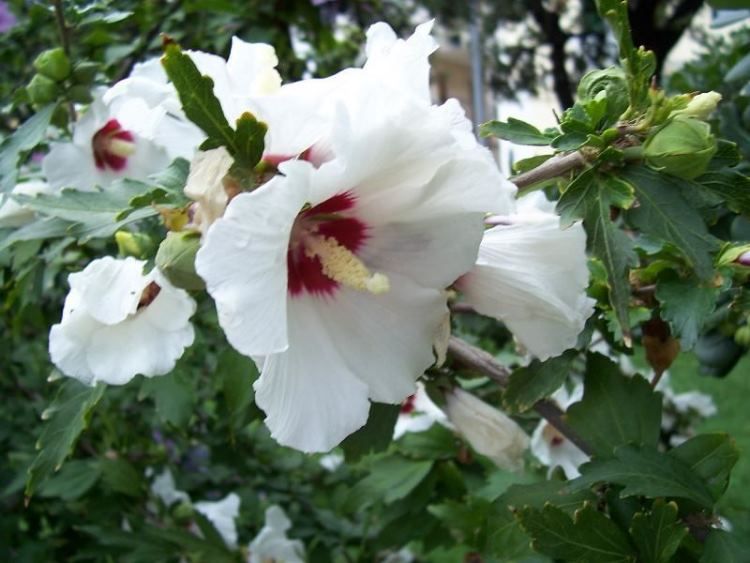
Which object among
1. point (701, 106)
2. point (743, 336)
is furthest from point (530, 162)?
point (743, 336)

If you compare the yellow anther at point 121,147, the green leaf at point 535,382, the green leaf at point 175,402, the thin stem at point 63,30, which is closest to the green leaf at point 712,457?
the green leaf at point 535,382

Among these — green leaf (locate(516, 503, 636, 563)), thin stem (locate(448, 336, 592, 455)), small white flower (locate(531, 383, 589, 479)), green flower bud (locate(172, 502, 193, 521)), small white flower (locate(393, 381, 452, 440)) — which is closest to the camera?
green leaf (locate(516, 503, 636, 563))

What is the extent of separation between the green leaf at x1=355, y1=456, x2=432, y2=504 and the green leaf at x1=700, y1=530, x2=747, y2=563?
59cm

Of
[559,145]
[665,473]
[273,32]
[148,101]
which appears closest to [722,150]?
[559,145]

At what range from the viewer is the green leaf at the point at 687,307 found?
69cm

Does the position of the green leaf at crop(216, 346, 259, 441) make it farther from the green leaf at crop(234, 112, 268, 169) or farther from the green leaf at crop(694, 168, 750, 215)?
the green leaf at crop(694, 168, 750, 215)

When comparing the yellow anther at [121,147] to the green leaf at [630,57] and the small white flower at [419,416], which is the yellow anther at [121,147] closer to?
the small white flower at [419,416]

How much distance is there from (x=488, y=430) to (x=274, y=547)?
0.73 metres

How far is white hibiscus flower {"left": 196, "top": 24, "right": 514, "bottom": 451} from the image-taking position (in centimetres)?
51

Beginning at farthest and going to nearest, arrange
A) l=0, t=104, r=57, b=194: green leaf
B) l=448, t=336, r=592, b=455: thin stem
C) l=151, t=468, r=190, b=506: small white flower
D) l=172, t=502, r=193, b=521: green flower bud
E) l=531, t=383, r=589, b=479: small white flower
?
l=151, t=468, r=190, b=506: small white flower < l=172, t=502, r=193, b=521: green flower bud < l=531, t=383, r=589, b=479: small white flower < l=0, t=104, r=57, b=194: green leaf < l=448, t=336, r=592, b=455: thin stem

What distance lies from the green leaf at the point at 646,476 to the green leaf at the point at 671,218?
0.20 m

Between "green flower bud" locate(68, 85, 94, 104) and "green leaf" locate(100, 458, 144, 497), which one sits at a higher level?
"green flower bud" locate(68, 85, 94, 104)

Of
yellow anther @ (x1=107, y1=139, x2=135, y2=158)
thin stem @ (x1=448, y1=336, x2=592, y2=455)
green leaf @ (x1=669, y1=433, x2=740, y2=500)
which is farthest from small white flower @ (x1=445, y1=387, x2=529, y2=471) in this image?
yellow anther @ (x1=107, y1=139, x2=135, y2=158)

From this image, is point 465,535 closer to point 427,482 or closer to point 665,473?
point 427,482
